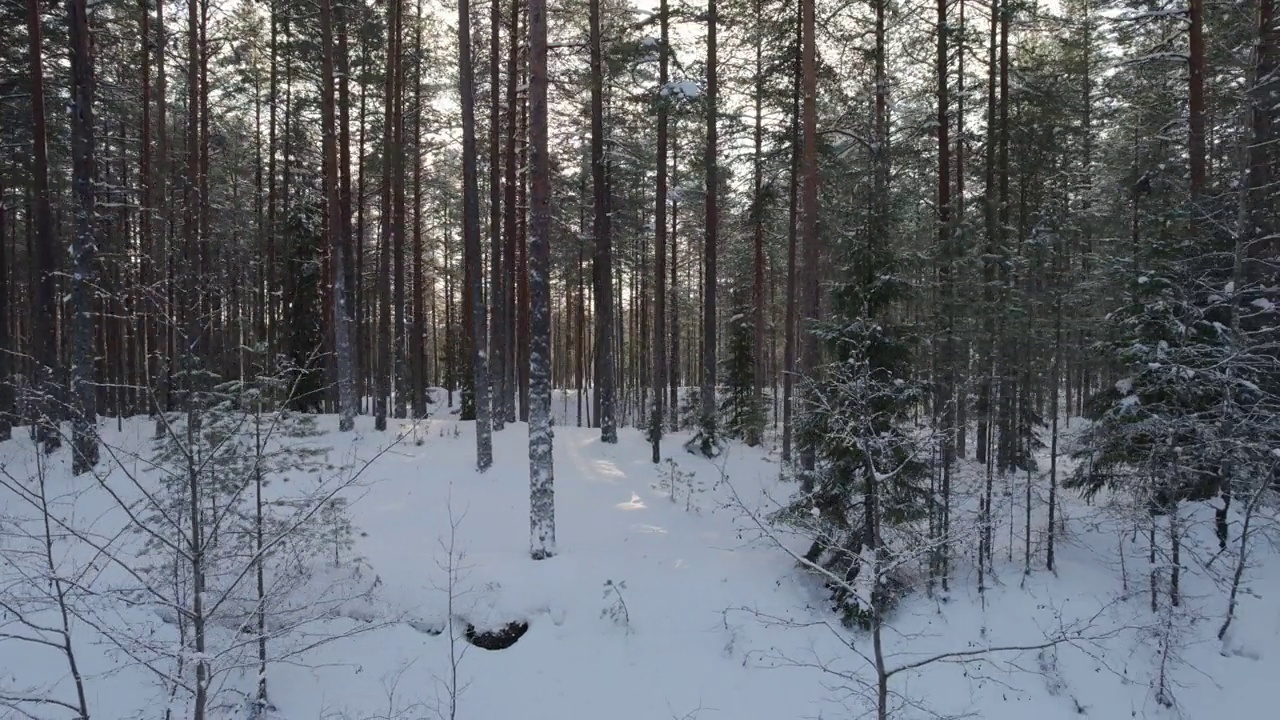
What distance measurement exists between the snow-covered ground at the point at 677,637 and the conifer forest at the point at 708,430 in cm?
6

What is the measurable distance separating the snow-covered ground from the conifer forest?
2.5 inches

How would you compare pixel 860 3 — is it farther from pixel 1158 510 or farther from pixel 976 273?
pixel 1158 510

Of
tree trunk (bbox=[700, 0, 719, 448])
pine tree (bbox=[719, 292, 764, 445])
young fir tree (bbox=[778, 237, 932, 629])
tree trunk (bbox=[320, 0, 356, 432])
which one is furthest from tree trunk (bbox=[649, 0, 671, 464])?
tree trunk (bbox=[320, 0, 356, 432])

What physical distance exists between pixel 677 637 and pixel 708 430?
7.35m

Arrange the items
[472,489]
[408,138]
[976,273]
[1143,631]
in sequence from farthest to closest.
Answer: [408,138] → [976,273] → [472,489] → [1143,631]

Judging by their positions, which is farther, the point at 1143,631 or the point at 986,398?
the point at 986,398

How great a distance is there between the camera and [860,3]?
1394cm

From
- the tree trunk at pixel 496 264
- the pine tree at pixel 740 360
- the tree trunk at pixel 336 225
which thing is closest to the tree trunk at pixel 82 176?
the tree trunk at pixel 336 225

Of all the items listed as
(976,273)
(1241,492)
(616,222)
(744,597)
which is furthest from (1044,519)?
(616,222)

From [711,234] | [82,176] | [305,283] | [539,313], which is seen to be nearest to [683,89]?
[711,234]

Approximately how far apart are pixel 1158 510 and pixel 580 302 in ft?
78.4

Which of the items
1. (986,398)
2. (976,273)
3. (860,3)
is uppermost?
(860,3)

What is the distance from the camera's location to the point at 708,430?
611 inches

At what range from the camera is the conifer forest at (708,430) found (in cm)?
634
